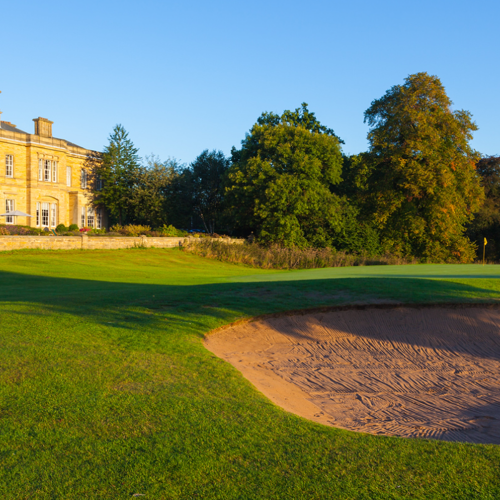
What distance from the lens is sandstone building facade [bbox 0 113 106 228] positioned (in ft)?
148

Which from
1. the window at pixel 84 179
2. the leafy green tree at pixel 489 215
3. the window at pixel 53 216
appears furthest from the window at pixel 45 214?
the leafy green tree at pixel 489 215

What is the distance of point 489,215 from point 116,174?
39.0 meters

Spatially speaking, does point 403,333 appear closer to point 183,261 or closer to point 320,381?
point 320,381

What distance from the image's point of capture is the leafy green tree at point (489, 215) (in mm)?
46625

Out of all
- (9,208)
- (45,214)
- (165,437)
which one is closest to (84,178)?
(45,214)

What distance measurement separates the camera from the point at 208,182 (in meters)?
49.6

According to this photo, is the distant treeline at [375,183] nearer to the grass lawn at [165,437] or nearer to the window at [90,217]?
the window at [90,217]

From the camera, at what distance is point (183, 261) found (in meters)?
29.6

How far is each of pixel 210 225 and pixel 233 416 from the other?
4806 cm

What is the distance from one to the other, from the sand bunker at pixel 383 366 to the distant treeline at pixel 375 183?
25.9 m

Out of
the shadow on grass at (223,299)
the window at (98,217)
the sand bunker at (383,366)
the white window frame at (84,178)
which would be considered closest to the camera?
the sand bunker at (383,366)

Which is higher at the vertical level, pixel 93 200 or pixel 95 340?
pixel 93 200

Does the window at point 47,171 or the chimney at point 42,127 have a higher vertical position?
the chimney at point 42,127

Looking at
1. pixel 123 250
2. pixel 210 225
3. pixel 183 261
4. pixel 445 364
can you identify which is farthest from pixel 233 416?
pixel 210 225
